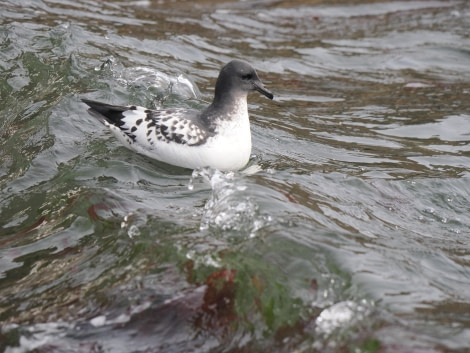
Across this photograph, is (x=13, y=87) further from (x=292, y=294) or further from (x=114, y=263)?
(x=292, y=294)

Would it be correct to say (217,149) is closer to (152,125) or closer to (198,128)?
(198,128)

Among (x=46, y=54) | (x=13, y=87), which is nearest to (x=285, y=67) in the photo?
(x=46, y=54)

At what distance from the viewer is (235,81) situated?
8234 millimetres

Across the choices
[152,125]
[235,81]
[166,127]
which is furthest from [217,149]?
[235,81]

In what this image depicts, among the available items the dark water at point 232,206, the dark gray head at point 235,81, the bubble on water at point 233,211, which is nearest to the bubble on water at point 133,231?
the dark water at point 232,206

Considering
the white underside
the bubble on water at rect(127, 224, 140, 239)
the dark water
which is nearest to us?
the dark water

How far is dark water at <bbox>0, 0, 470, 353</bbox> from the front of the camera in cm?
527

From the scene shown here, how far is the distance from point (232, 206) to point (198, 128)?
1640mm

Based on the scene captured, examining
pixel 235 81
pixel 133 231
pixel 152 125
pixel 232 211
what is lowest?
pixel 133 231

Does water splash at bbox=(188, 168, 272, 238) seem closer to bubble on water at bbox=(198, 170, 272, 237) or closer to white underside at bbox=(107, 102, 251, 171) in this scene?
bubble on water at bbox=(198, 170, 272, 237)

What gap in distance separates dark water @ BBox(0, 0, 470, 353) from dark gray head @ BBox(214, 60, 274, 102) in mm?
814

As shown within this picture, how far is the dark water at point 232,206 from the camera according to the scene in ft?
17.3

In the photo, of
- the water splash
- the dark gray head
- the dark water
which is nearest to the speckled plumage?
the dark gray head

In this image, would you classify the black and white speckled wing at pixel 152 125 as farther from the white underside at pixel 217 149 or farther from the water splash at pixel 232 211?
the water splash at pixel 232 211
